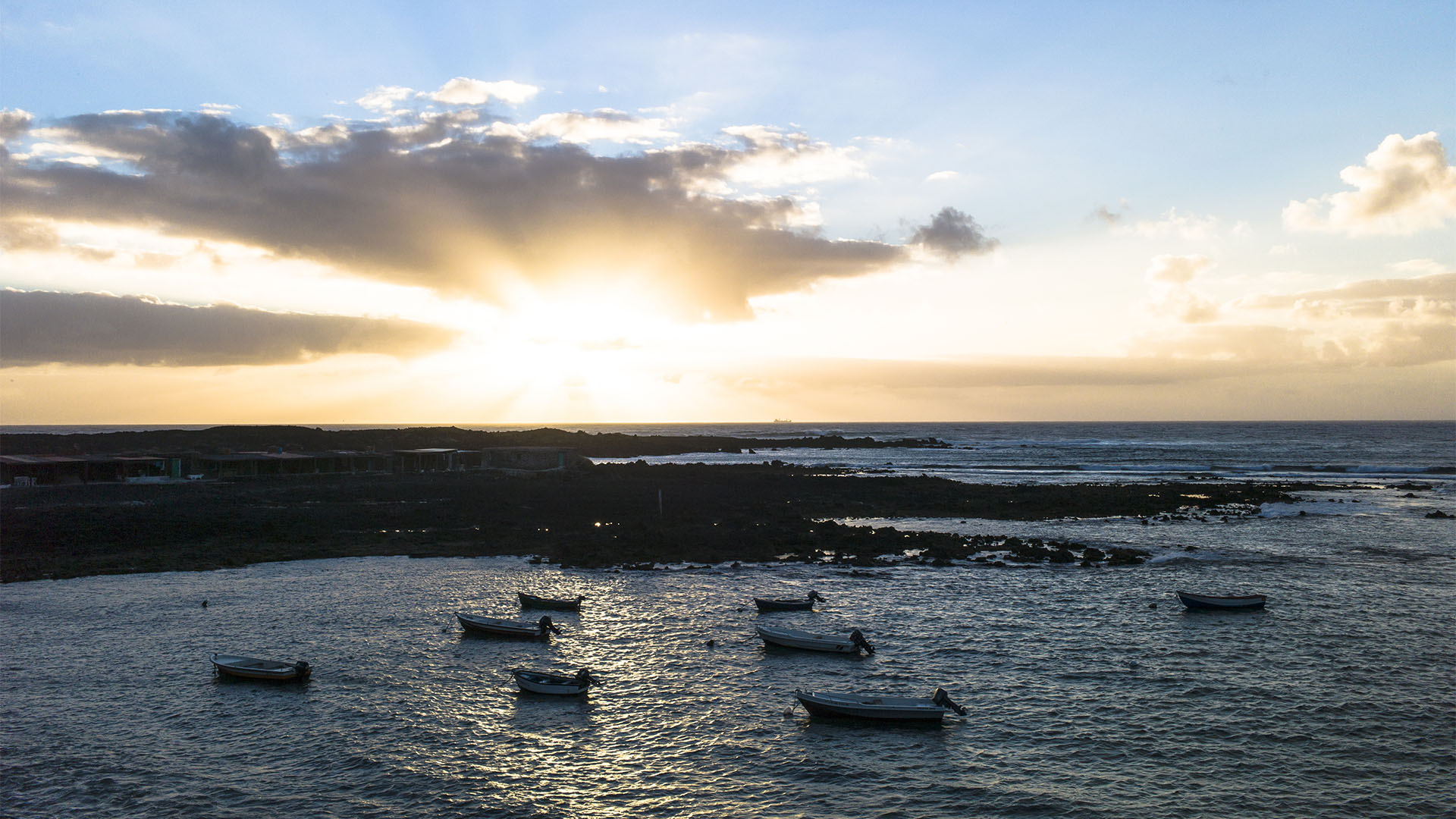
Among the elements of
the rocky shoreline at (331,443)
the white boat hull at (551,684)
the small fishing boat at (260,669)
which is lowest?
the white boat hull at (551,684)

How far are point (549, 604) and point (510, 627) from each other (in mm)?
4458

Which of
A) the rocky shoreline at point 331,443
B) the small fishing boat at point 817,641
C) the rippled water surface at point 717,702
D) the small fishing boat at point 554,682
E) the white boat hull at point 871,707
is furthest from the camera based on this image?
the rocky shoreline at point 331,443

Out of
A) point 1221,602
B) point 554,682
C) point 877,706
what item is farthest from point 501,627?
point 1221,602

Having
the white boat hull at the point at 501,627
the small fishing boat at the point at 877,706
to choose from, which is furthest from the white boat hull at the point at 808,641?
the white boat hull at the point at 501,627

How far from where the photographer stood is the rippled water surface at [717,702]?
63.8 feet

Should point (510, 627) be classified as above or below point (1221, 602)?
above

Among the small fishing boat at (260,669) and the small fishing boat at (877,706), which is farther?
the small fishing boat at (260,669)

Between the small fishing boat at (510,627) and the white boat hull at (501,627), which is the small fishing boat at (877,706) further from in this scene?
the white boat hull at (501,627)

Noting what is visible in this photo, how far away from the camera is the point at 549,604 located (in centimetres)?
3612

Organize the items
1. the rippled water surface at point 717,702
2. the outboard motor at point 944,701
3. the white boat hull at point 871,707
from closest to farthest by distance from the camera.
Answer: the rippled water surface at point 717,702
the white boat hull at point 871,707
the outboard motor at point 944,701

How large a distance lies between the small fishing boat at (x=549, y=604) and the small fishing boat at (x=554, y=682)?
32.2 feet

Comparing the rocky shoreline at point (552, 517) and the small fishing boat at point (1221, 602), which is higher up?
the rocky shoreline at point (552, 517)

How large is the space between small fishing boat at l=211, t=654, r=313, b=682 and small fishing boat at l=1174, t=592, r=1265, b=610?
34.5 meters

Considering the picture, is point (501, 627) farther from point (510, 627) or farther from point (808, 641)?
point (808, 641)
